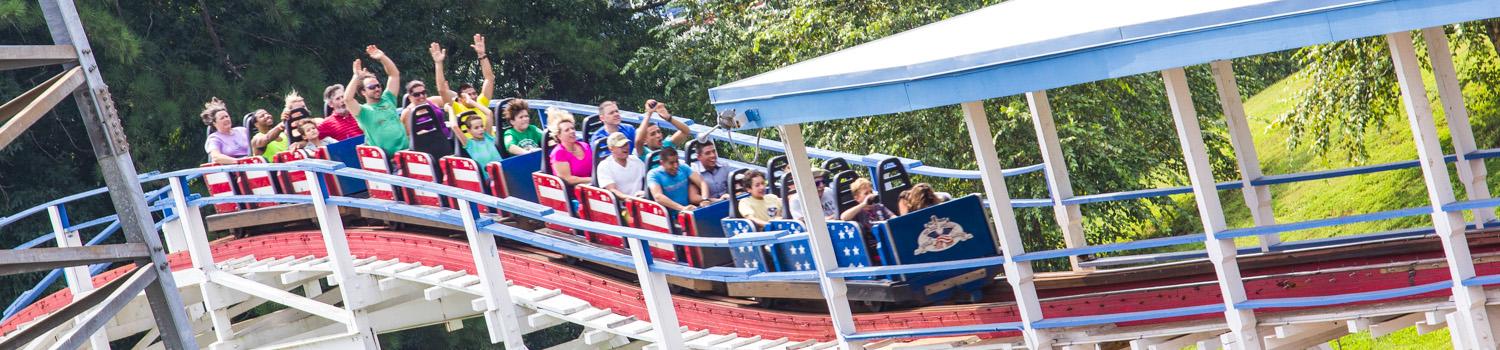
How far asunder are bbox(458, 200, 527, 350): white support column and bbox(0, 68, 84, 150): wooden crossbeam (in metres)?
5.57

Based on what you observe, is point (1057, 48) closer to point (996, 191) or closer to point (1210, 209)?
point (1210, 209)

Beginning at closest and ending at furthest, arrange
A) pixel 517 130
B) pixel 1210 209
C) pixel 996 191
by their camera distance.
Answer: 1. pixel 1210 209
2. pixel 996 191
3. pixel 517 130

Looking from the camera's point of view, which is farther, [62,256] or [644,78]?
[644,78]

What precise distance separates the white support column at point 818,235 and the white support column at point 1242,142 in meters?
2.42

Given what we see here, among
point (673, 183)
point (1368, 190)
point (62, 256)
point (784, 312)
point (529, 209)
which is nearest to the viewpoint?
point (62, 256)

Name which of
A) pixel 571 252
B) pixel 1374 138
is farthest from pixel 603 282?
pixel 1374 138

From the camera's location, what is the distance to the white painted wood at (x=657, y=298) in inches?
370

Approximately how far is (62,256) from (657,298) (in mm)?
5528

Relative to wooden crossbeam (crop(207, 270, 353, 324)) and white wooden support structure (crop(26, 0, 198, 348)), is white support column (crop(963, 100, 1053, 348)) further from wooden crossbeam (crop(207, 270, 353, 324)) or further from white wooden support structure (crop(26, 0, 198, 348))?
wooden crossbeam (crop(207, 270, 353, 324))

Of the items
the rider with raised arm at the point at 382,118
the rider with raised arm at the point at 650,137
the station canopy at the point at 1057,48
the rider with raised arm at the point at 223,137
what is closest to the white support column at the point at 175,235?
the rider with raised arm at the point at 223,137

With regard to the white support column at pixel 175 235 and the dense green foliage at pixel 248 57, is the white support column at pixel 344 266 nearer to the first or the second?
the white support column at pixel 175 235

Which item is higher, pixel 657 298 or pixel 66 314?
pixel 66 314

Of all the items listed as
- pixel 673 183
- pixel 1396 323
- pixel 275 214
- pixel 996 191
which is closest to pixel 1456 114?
pixel 1396 323

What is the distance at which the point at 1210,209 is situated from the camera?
704 cm
